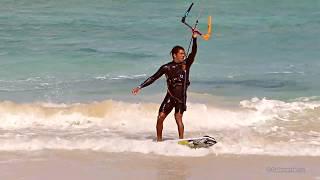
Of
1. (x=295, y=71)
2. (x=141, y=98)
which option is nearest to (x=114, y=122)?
(x=141, y=98)

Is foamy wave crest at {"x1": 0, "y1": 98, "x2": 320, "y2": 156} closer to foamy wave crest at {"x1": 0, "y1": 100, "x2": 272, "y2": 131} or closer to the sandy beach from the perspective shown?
foamy wave crest at {"x1": 0, "y1": 100, "x2": 272, "y2": 131}

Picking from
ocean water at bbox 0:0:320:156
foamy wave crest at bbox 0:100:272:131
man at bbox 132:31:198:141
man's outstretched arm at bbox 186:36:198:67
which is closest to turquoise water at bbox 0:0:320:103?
ocean water at bbox 0:0:320:156

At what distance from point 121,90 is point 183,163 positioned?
20.5 feet

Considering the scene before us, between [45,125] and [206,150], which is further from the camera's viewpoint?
[45,125]

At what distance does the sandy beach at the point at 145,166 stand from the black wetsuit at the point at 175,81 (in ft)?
2.58

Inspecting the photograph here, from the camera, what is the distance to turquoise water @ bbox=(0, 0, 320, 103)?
49.2 ft

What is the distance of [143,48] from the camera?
2131 cm

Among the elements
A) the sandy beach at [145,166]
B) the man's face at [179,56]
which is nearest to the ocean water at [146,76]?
the sandy beach at [145,166]

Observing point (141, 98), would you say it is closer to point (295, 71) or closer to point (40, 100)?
point (40, 100)

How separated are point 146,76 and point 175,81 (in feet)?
24.9

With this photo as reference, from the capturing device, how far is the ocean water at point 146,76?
10.3 metres

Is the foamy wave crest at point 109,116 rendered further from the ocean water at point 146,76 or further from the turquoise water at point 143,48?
the turquoise water at point 143,48

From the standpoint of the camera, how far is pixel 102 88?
14914 millimetres

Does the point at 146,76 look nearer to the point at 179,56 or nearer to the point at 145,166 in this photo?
the point at 179,56
